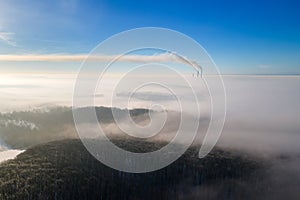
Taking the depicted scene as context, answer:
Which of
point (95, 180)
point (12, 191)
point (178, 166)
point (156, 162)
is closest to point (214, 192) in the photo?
point (178, 166)

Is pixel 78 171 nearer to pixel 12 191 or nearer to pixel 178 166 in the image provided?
pixel 12 191

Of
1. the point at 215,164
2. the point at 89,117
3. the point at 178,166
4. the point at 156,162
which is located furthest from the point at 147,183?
the point at 89,117

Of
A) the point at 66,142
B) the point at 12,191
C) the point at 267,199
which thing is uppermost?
the point at 66,142

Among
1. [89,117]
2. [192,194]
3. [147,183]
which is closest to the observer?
[89,117]

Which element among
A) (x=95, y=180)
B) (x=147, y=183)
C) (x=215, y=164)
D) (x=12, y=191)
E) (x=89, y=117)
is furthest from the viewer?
(x=215, y=164)

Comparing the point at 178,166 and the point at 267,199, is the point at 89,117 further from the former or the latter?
the point at 267,199

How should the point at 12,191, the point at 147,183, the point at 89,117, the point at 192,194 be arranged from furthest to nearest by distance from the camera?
the point at 192,194
the point at 147,183
the point at 12,191
the point at 89,117

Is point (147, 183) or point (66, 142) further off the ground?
point (66, 142)

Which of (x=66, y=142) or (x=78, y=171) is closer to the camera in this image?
(x=78, y=171)

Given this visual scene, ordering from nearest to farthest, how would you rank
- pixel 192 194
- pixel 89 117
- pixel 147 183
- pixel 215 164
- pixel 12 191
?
1. pixel 89 117
2. pixel 12 191
3. pixel 147 183
4. pixel 192 194
5. pixel 215 164
